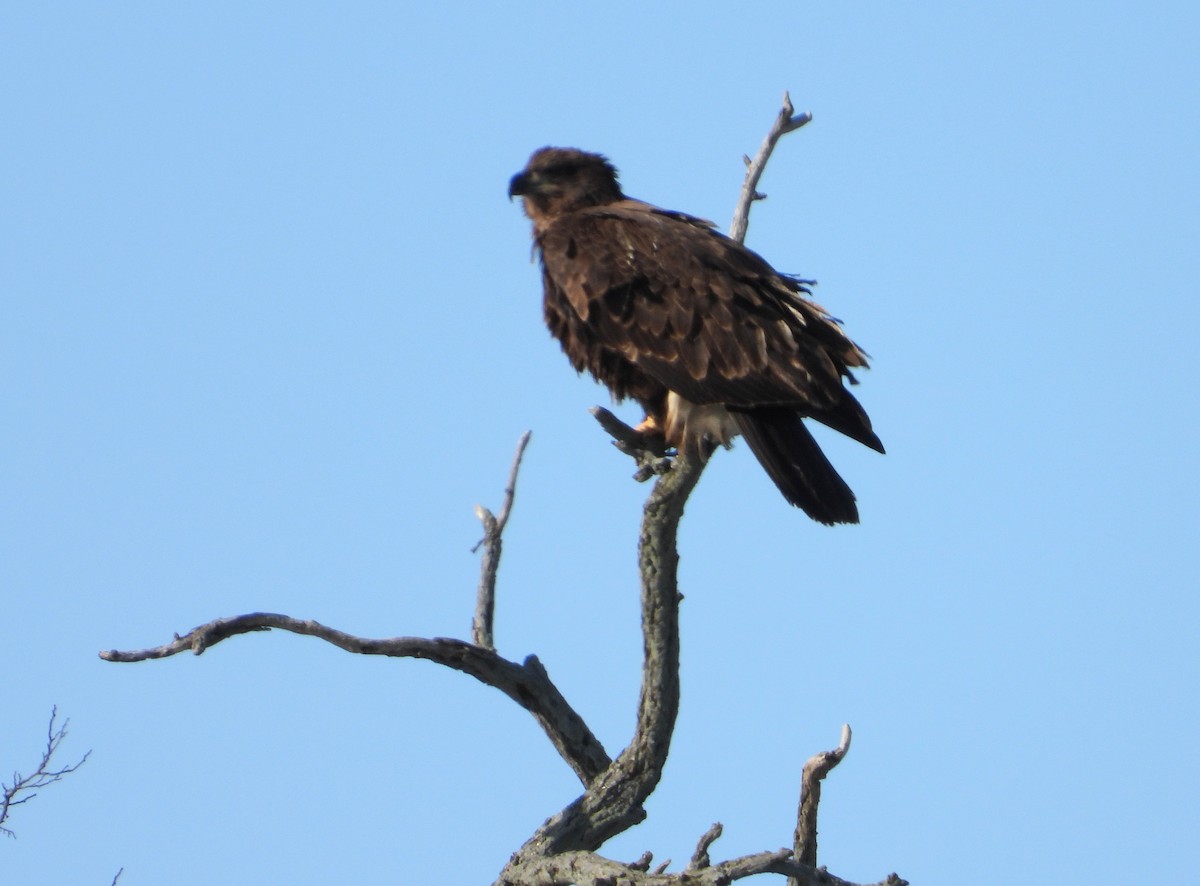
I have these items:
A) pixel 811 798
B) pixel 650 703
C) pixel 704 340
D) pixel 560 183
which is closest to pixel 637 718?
pixel 650 703

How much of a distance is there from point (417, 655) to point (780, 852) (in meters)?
1.38

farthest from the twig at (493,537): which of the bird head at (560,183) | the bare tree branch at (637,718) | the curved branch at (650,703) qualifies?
the bird head at (560,183)

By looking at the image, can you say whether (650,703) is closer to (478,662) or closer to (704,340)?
(478,662)

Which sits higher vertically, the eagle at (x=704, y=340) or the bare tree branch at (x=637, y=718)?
the eagle at (x=704, y=340)

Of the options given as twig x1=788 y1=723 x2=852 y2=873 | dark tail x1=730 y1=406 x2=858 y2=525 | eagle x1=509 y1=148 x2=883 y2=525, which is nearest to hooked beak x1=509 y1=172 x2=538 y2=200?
eagle x1=509 y1=148 x2=883 y2=525

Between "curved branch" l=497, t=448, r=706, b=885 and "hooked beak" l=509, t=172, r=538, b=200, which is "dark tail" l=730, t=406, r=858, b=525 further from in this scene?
"hooked beak" l=509, t=172, r=538, b=200

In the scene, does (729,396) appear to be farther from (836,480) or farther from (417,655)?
(417,655)

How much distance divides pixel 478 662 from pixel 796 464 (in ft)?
4.65

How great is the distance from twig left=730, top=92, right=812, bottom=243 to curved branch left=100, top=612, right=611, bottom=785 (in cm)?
230

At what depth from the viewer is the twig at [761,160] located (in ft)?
22.8

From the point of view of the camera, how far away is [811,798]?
212 inches

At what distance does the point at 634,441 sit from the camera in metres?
6.38

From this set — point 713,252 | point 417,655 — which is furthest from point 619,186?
point 417,655

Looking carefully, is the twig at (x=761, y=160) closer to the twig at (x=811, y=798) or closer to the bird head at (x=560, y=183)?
the bird head at (x=560, y=183)
